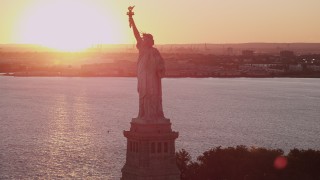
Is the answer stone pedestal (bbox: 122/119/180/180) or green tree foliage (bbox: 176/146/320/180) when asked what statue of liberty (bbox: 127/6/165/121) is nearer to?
stone pedestal (bbox: 122/119/180/180)

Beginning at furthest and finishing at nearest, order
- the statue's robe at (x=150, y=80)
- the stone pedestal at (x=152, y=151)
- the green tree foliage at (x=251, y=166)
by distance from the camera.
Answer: the green tree foliage at (x=251, y=166) → the statue's robe at (x=150, y=80) → the stone pedestal at (x=152, y=151)

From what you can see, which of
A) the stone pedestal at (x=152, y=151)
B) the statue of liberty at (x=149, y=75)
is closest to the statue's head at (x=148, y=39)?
the statue of liberty at (x=149, y=75)

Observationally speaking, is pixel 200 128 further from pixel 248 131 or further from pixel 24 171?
pixel 24 171

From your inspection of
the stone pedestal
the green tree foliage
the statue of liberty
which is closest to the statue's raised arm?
the statue of liberty

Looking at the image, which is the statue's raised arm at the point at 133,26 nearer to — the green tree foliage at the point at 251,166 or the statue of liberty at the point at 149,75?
the statue of liberty at the point at 149,75

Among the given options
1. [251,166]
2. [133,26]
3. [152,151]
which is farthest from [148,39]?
[251,166]
